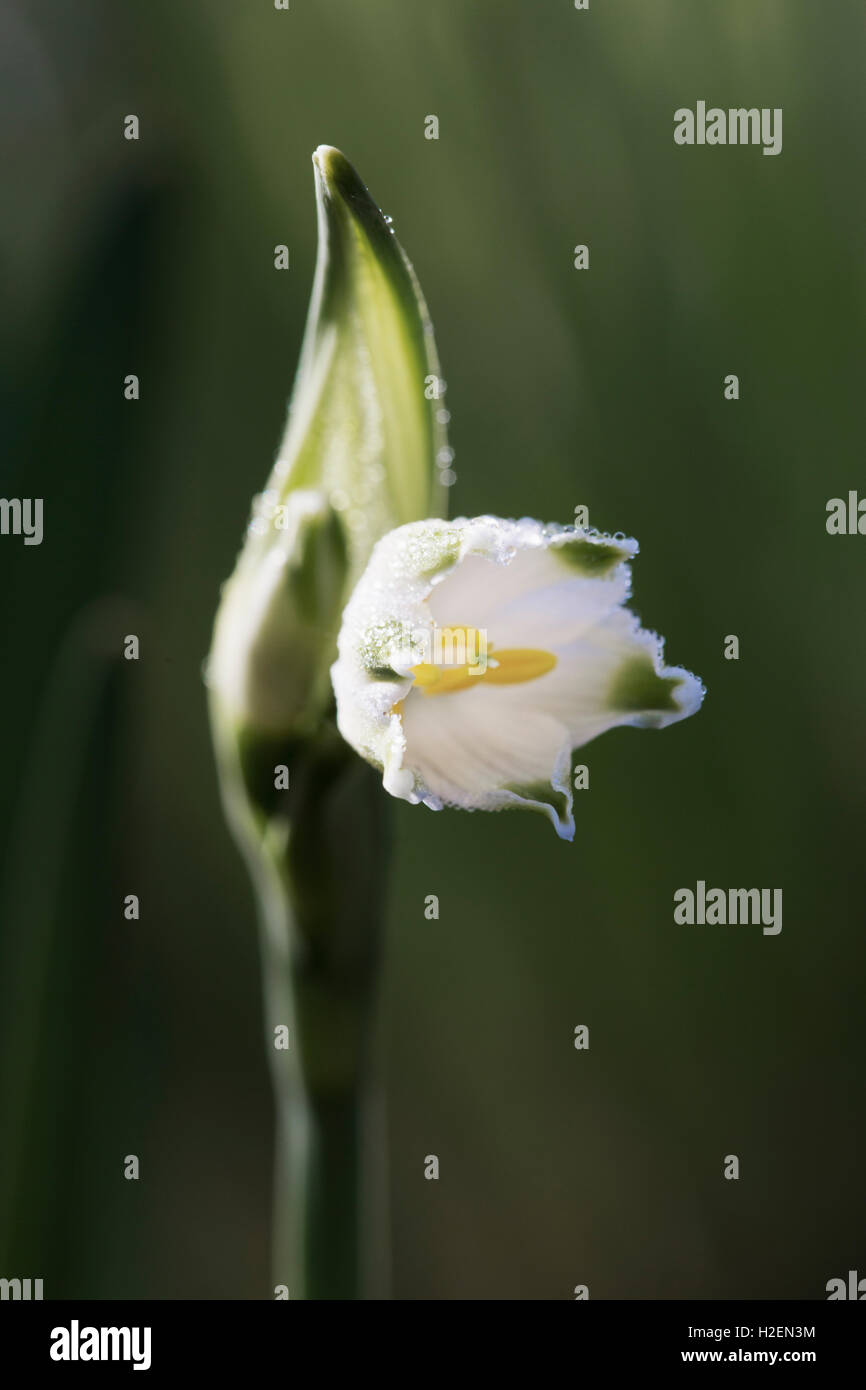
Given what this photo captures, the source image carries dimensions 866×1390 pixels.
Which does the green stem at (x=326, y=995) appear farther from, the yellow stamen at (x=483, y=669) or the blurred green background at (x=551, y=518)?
the blurred green background at (x=551, y=518)

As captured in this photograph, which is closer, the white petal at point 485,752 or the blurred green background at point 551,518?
the white petal at point 485,752

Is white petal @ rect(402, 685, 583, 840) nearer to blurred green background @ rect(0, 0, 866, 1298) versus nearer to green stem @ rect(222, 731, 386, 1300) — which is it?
green stem @ rect(222, 731, 386, 1300)

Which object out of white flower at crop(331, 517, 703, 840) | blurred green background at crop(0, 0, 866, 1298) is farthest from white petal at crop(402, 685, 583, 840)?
blurred green background at crop(0, 0, 866, 1298)

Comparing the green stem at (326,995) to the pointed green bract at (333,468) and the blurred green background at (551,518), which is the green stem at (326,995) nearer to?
the pointed green bract at (333,468)

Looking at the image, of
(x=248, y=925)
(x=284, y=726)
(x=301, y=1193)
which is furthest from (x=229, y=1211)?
(x=284, y=726)

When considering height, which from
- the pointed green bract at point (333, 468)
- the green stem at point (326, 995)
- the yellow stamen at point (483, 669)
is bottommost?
the green stem at point (326, 995)

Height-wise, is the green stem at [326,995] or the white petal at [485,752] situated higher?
the white petal at [485,752]

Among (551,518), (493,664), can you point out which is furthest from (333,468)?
(551,518)

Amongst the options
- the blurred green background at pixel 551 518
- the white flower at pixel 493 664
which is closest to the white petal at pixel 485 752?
the white flower at pixel 493 664

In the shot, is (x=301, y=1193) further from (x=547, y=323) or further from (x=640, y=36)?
(x=640, y=36)
